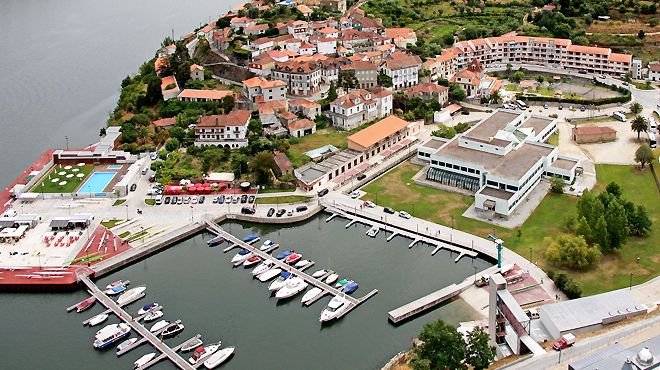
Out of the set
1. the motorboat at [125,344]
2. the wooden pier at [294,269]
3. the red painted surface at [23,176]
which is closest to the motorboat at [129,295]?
the motorboat at [125,344]

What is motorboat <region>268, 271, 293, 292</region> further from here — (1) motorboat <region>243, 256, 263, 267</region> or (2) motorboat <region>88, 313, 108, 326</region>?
(2) motorboat <region>88, 313, 108, 326</region>

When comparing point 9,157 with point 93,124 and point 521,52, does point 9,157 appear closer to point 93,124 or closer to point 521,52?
point 93,124

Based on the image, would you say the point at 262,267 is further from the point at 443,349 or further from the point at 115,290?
the point at 443,349

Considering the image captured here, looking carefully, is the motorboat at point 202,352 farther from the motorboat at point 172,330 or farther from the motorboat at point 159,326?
the motorboat at point 159,326

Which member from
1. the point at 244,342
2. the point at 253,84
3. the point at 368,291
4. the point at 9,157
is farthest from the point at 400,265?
the point at 9,157

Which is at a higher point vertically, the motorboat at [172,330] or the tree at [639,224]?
the tree at [639,224]

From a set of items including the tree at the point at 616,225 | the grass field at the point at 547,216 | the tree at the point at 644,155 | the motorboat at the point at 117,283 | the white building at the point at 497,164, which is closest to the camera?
the grass field at the point at 547,216

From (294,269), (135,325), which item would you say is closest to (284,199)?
(294,269)

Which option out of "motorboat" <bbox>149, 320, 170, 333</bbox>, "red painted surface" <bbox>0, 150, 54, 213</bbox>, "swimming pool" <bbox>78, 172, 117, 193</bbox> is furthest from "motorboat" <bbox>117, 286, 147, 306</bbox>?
"red painted surface" <bbox>0, 150, 54, 213</bbox>
